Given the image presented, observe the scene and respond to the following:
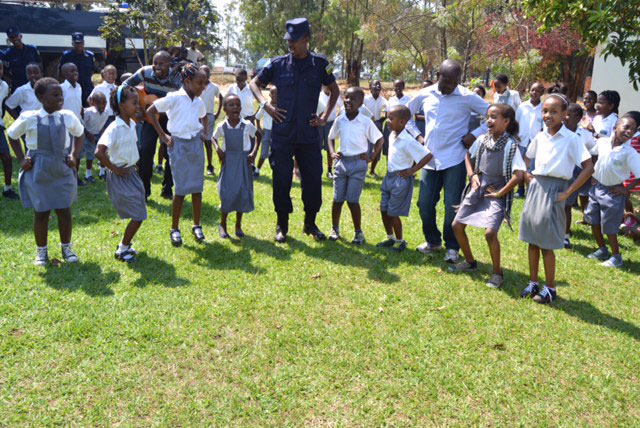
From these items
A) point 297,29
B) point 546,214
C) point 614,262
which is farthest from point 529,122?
point 297,29

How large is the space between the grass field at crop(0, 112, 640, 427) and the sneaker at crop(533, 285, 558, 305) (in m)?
0.09

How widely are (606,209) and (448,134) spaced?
199cm

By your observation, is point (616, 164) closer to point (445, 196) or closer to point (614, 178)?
point (614, 178)

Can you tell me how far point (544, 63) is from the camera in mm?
21219

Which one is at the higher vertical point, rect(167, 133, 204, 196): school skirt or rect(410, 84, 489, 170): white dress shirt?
rect(410, 84, 489, 170): white dress shirt

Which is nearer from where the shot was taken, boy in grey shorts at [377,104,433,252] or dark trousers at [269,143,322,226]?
boy in grey shorts at [377,104,433,252]

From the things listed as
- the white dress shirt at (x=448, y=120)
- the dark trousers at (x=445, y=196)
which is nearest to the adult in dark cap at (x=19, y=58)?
the white dress shirt at (x=448, y=120)

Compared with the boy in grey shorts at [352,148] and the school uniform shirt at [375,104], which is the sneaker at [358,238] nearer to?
the boy in grey shorts at [352,148]

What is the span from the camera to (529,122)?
311 inches

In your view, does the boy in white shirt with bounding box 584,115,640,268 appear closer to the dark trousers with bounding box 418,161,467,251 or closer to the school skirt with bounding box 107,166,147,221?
the dark trousers with bounding box 418,161,467,251

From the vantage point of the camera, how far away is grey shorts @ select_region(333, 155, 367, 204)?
5742 millimetres

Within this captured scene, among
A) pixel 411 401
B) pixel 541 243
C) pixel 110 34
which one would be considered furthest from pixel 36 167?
pixel 110 34

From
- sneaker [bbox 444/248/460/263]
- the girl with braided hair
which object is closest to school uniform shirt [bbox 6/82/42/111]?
the girl with braided hair

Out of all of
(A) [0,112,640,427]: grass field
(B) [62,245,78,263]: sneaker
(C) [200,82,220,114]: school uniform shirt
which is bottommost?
(A) [0,112,640,427]: grass field
